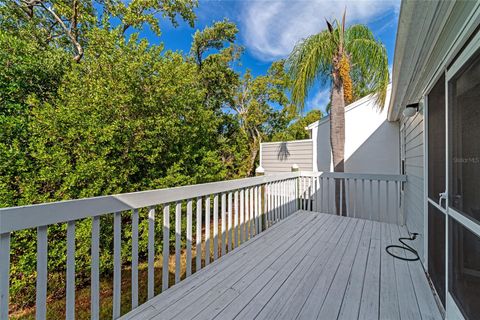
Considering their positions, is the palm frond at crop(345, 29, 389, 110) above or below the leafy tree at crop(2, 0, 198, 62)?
below

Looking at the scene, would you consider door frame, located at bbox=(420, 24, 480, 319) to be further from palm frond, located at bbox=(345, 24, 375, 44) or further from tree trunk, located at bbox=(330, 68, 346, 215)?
palm frond, located at bbox=(345, 24, 375, 44)

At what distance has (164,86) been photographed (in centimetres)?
526

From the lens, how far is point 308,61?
5.00m

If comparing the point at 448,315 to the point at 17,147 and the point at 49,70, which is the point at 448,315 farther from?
the point at 49,70

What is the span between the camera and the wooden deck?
1735 mm

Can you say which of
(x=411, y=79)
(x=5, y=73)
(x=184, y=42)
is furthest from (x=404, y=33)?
(x=184, y=42)

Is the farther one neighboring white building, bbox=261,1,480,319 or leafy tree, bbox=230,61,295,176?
leafy tree, bbox=230,61,295,176

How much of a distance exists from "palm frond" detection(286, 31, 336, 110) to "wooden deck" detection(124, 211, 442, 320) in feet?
11.3

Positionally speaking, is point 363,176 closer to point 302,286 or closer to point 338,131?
point 338,131

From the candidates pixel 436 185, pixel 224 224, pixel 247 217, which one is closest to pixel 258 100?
pixel 247 217

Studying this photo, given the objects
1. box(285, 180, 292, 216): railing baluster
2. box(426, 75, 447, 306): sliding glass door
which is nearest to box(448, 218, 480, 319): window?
box(426, 75, 447, 306): sliding glass door

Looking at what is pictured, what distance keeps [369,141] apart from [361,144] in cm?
22

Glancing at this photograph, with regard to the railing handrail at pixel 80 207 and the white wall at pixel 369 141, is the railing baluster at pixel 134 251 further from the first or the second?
the white wall at pixel 369 141

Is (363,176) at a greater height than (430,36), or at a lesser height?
lesser
